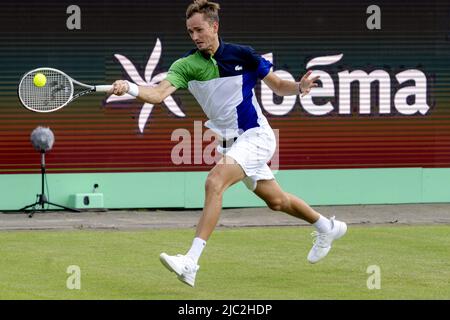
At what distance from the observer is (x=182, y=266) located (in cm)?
944

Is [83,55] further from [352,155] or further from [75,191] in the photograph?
[352,155]

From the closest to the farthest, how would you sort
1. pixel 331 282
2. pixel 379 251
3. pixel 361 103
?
pixel 331 282, pixel 379 251, pixel 361 103

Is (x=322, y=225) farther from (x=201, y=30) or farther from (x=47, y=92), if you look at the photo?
(x=47, y=92)

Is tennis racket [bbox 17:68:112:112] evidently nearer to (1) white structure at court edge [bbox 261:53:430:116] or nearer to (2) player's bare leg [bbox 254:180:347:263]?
(2) player's bare leg [bbox 254:180:347:263]

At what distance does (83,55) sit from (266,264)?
6266 mm

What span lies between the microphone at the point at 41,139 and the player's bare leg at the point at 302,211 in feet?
20.3

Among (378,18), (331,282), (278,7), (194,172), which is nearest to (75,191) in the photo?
(194,172)

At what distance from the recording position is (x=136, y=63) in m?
16.8

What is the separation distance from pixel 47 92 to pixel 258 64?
6.24 feet

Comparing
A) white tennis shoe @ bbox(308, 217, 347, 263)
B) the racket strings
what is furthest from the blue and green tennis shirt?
white tennis shoe @ bbox(308, 217, 347, 263)

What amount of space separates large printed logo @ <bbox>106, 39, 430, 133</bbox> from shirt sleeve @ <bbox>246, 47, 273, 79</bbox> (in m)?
6.59

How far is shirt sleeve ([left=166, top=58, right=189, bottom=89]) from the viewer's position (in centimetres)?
991

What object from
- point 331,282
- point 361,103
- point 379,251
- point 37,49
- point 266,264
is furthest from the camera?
point 361,103

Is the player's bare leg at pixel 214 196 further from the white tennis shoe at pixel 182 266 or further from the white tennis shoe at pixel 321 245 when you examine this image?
the white tennis shoe at pixel 321 245
